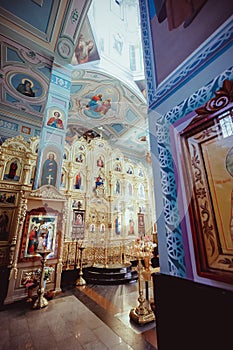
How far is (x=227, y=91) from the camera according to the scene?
750 mm

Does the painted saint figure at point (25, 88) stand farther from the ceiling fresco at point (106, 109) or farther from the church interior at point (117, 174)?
the ceiling fresco at point (106, 109)

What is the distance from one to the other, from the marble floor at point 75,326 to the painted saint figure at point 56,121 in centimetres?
477

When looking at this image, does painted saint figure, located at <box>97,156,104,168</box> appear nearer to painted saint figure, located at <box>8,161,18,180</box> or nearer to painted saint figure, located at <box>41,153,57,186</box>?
painted saint figure, located at <box>8,161,18,180</box>

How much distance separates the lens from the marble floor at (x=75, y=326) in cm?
215

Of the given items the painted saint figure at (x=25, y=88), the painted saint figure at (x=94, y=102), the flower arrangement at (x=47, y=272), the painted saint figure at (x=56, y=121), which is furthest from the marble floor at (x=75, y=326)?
the painted saint figure at (x=94, y=102)

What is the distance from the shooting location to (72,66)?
6.27 meters

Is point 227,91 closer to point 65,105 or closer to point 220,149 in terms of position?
point 220,149

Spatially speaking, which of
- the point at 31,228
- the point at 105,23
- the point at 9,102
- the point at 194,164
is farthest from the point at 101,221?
the point at 105,23

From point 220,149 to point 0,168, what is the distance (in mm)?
8205

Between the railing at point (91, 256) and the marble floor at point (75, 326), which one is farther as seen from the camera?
the railing at point (91, 256)

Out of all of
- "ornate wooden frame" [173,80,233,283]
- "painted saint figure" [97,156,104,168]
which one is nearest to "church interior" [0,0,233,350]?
"ornate wooden frame" [173,80,233,283]

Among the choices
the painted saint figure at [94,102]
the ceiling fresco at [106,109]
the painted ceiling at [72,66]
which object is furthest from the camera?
the painted saint figure at [94,102]

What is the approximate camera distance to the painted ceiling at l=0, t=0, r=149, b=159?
491cm

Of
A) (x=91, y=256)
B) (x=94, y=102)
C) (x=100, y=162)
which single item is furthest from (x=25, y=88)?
(x=91, y=256)
